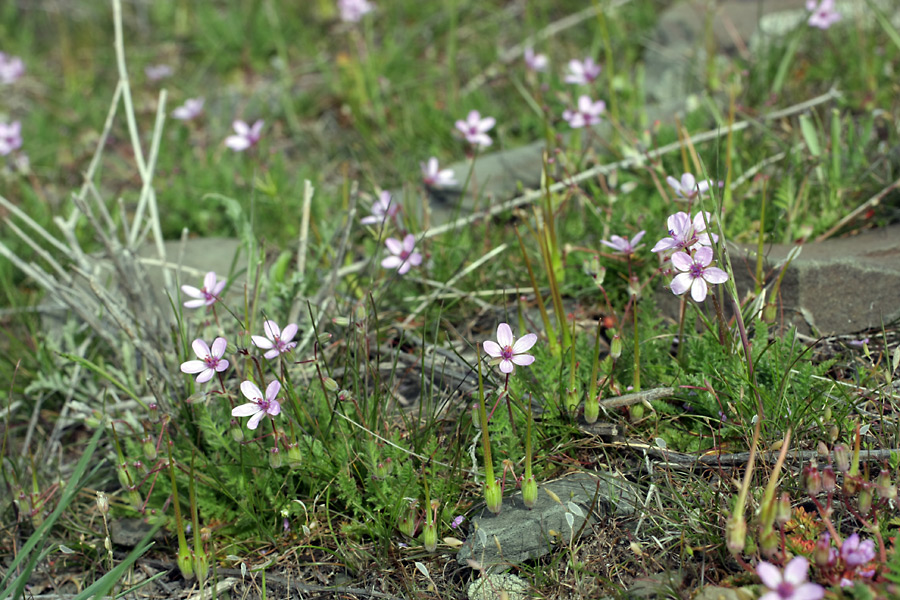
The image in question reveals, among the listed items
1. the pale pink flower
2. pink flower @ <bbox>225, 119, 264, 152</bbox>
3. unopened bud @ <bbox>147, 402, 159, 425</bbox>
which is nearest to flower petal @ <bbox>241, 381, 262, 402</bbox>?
unopened bud @ <bbox>147, 402, 159, 425</bbox>

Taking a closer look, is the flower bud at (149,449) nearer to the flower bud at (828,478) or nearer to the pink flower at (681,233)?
the pink flower at (681,233)

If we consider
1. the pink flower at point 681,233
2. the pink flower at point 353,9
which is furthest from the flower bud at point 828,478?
the pink flower at point 353,9

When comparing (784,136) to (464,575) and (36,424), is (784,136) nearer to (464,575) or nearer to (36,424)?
(464,575)

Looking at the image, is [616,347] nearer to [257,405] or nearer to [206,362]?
[257,405]

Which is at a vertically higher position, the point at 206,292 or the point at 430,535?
the point at 206,292

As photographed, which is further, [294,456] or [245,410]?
[294,456]

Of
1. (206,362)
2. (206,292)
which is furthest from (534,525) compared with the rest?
(206,292)

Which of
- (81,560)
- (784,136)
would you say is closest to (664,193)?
(784,136)
